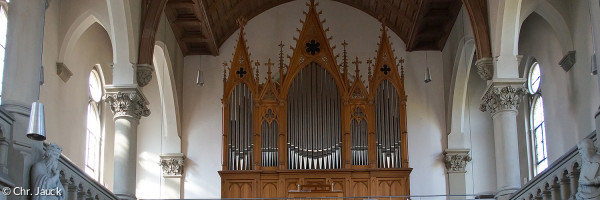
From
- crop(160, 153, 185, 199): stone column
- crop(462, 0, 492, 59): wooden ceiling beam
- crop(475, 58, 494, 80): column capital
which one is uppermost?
crop(462, 0, 492, 59): wooden ceiling beam

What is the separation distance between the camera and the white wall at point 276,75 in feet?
83.7

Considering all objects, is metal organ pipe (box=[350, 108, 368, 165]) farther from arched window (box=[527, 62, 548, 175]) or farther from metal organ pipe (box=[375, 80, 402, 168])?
arched window (box=[527, 62, 548, 175])

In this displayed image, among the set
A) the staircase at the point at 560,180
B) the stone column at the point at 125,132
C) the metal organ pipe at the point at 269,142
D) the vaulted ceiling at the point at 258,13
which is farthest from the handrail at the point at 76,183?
the vaulted ceiling at the point at 258,13

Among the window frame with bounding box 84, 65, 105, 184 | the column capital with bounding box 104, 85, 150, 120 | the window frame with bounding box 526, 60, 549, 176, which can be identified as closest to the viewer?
the column capital with bounding box 104, 85, 150, 120

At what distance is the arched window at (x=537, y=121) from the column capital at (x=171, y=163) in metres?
9.79

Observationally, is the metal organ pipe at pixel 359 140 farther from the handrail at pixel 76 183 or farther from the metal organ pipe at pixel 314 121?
the handrail at pixel 76 183

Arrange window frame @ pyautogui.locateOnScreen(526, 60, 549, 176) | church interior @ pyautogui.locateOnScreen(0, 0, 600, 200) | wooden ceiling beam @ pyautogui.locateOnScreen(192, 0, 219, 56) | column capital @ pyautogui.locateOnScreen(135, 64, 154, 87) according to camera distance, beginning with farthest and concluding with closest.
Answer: wooden ceiling beam @ pyautogui.locateOnScreen(192, 0, 219, 56)
window frame @ pyautogui.locateOnScreen(526, 60, 549, 176)
column capital @ pyautogui.locateOnScreen(135, 64, 154, 87)
church interior @ pyautogui.locateOnScreen(0, 0, 600, 200)

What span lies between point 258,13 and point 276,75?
2084 mm

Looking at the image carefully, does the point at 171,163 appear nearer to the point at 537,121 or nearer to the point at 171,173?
the point at 171,173

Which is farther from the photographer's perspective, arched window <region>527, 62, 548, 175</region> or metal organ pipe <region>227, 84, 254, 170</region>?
metal organ pipe <region>227, 84, 254, 170</region>

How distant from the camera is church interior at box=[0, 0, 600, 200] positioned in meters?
17.6

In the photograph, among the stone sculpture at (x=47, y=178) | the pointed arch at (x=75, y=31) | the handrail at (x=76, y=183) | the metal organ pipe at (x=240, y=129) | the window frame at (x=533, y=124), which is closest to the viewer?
the stone sculpture at (x=47, y=178)

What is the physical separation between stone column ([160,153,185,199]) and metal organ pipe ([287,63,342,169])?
4.13m

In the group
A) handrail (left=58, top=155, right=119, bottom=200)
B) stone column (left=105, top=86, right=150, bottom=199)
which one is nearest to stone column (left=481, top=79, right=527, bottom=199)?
stone column (left=105, top=86, right=150, bottom=199)
